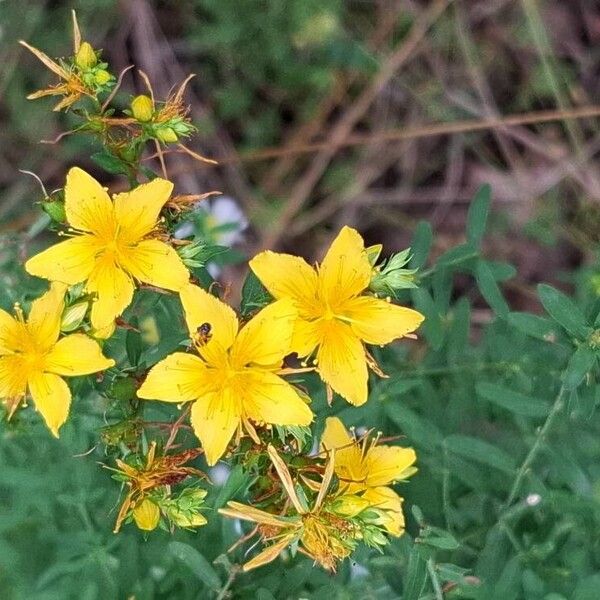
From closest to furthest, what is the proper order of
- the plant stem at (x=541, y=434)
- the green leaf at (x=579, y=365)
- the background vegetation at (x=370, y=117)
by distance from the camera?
the green leaf at (x=579, y=365), the plant stem at (x=541, y=434), the background vegetation at (x=370, y=117)

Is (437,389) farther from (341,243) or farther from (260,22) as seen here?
(260,22)

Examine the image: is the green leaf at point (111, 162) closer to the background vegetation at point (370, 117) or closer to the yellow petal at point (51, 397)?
the yellow petal at point (51, 397)

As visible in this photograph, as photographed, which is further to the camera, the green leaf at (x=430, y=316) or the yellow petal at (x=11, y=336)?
the green leaf at (x=430, y=316)

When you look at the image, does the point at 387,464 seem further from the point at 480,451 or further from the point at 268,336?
the point at 268,336

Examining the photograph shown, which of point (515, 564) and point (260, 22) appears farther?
point (260, 22)

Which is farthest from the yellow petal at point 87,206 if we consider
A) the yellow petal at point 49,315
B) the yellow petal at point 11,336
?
the yellow petal at point 11,336

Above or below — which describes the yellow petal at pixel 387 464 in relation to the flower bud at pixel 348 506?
below

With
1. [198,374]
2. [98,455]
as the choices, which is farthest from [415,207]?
[198,374]
